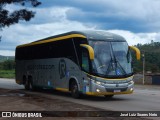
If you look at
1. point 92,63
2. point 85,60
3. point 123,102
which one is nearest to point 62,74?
point 85,60

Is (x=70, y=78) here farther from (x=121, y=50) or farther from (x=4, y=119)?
(x=4, y=119)

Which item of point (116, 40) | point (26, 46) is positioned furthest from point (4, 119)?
point (26, 46)

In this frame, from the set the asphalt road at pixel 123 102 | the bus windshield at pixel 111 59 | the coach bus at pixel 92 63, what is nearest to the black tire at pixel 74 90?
the coach bus at pixel 92 63

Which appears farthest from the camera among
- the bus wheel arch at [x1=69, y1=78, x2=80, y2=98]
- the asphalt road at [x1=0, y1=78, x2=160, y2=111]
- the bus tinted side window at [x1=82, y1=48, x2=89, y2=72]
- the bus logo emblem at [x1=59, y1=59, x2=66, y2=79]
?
the bus logo emblem at [x1=59, y1=59, x2=66, y2=79]

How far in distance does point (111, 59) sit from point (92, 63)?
3.27 ft

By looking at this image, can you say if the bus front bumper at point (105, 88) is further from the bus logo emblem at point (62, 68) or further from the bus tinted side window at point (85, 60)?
the bus logo emblem at point (62, 68)

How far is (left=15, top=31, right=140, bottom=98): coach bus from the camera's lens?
786 inches

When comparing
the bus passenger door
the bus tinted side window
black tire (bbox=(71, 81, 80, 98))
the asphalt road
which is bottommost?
the asphalt road

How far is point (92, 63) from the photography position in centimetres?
2000

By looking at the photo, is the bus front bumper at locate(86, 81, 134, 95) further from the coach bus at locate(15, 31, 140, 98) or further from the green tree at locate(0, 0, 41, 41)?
the green tree at locate(0, 0, 41, 41)

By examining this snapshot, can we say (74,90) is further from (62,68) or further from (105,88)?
(105,88)

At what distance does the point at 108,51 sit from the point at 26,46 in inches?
435

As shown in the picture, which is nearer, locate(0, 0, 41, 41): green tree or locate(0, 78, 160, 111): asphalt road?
locate(0, 78, 160, 111): asphalt road

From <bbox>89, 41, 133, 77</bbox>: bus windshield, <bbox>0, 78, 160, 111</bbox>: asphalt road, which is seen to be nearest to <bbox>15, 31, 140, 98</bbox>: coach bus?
<bbox>89, 41, 133, 77</bbox>: bus windshield
